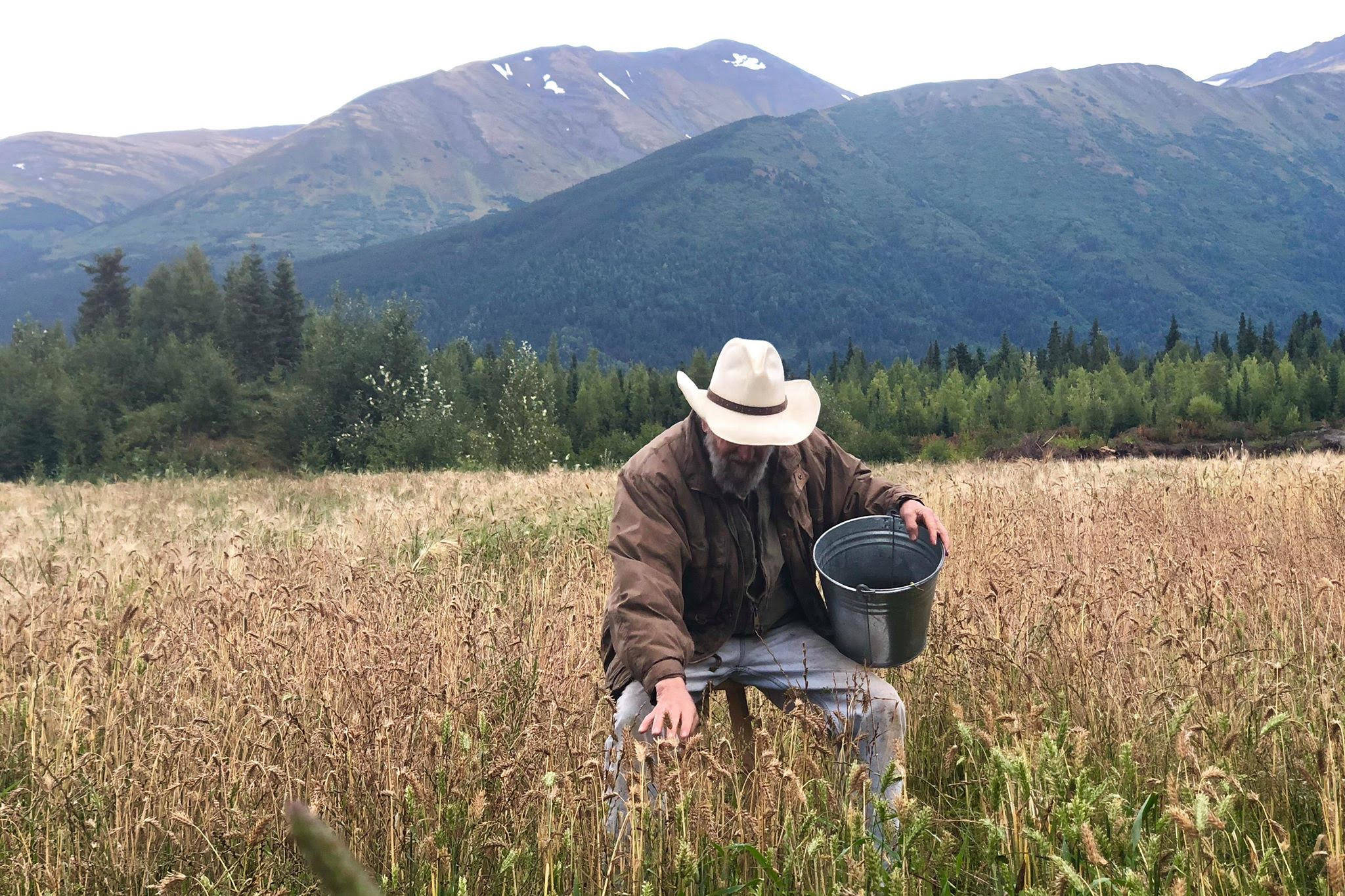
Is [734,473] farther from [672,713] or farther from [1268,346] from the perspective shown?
[1268,346]

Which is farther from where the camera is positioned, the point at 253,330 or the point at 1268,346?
the point at 1268,346

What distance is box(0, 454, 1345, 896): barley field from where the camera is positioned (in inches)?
108

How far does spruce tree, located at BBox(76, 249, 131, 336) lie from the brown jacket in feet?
260

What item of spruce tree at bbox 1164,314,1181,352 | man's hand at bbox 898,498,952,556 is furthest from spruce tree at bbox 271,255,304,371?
man's hand at bbox 898,498,952,556

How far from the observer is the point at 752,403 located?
12.2ft

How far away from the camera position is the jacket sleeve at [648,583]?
331cm

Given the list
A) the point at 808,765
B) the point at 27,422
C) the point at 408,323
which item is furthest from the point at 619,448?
the point at 808,765

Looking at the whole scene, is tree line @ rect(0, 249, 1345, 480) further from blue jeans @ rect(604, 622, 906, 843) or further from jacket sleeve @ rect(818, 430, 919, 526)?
blue jeans @ rect(604, 622, 906, 843)

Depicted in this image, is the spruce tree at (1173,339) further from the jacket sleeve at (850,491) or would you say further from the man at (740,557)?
the man at (740,557)

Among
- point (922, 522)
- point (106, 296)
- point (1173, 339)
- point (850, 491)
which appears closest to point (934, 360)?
point (1173, 339)

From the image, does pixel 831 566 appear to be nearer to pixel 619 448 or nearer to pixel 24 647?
pixel 24 647

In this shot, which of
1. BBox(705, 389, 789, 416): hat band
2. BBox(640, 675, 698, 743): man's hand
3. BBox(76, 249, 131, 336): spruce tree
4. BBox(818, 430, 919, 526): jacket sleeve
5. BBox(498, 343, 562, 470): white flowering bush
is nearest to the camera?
BBox(640, 675, 698, 743): man's hand

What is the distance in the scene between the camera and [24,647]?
4875 mm

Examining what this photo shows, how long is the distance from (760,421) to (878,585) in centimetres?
114
